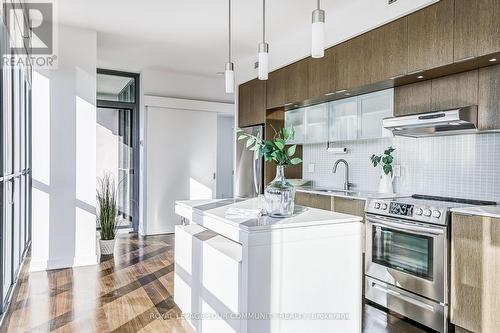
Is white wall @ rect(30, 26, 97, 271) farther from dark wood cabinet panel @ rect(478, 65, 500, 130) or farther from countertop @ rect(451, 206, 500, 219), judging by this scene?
dark wood cabinet panel @ rect(478, 65, 500, 130)

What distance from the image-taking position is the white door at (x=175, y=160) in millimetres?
6105

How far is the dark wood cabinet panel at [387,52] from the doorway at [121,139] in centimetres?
427

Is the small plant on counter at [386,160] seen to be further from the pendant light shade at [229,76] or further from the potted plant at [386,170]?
the pendant light shade at [229,76]

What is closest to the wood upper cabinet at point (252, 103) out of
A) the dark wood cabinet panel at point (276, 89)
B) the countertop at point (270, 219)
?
the dark wood cabinet panel at point (276, 89)

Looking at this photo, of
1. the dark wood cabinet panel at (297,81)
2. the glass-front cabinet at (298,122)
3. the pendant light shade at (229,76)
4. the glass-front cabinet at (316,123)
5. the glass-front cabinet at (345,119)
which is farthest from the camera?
the glass-front cabinet at (298,122)

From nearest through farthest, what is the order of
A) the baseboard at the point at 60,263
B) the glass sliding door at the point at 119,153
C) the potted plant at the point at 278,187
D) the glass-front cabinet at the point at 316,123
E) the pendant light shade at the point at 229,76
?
the potted plant at the point at 278,187
the pendant light shade at the point at 229,76
the baseboard at the point at 60,263
the glass-front cabinet at the point at 316,123
the glass sliding door at the point at 119,153

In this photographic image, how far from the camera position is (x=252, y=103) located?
544 centimetres

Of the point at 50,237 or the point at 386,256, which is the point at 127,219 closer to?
the point at 50,237

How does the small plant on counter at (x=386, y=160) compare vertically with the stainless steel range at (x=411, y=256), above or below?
above
